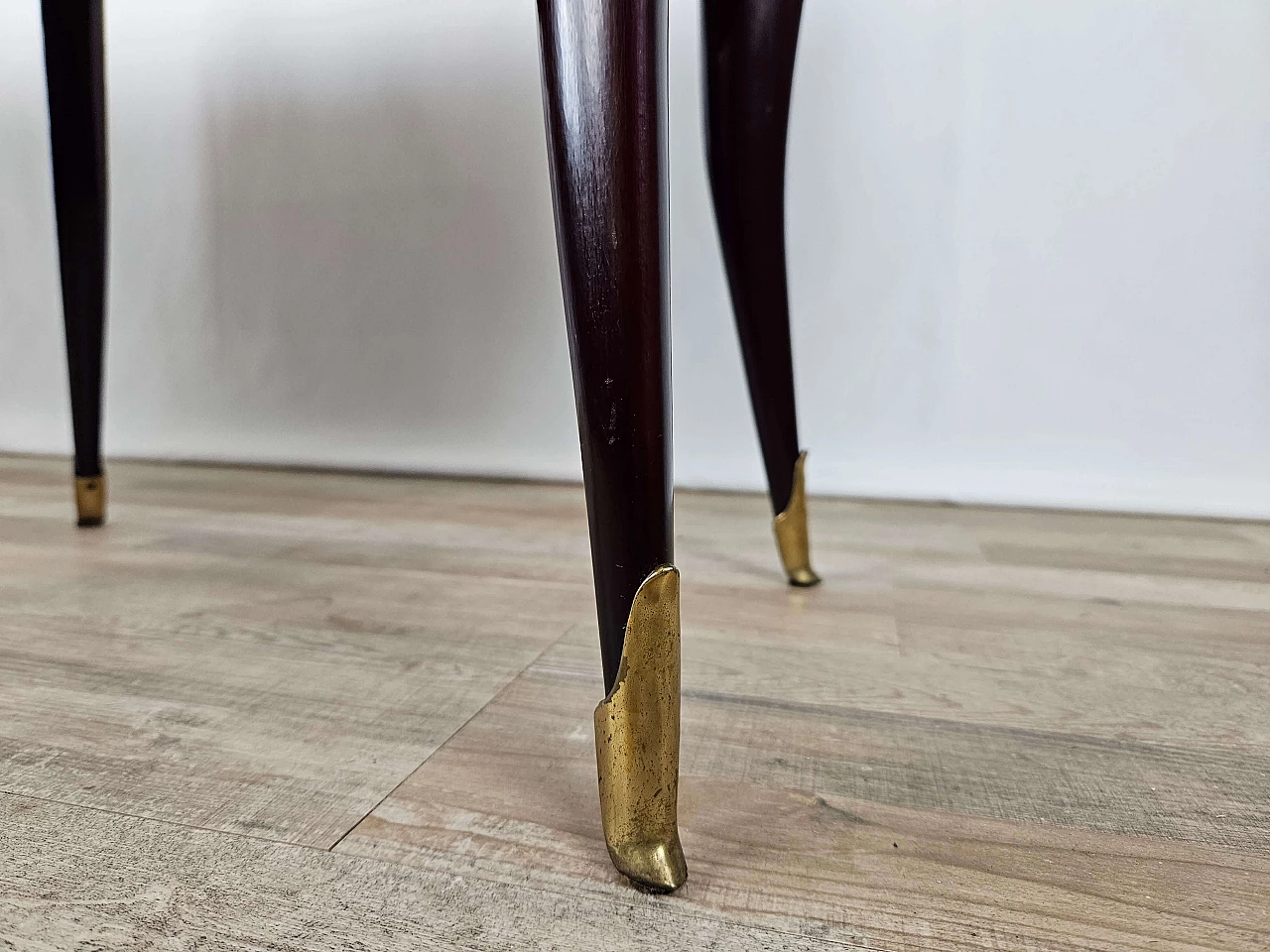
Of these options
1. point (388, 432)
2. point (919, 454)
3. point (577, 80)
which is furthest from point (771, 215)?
point (388, 432)

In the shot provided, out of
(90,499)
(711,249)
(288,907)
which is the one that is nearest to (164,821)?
(288,907)

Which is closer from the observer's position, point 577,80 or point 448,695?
point 577,80

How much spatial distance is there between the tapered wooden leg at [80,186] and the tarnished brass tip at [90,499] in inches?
0.4

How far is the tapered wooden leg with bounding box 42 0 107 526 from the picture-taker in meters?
0.85

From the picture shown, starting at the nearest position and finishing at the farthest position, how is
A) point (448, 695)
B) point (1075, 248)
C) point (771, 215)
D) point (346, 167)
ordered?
point (448, 695)
point (771, 215)
point (1075, 248)
point (346, 167)

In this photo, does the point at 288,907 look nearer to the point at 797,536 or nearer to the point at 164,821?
the point at 164,821

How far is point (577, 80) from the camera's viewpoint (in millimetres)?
334

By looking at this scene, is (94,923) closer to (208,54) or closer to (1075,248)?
(1075,248)

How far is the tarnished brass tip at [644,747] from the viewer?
13.9 inches

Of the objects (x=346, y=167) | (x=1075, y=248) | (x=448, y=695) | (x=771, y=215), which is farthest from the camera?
(x=346, y=167)

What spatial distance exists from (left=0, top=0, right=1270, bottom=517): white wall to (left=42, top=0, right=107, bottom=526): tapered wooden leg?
1.43ft

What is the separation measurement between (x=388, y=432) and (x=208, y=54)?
0.60 meters

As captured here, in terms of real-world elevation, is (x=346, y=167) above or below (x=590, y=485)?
above

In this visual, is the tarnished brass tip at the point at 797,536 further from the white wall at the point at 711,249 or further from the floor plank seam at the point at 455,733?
the white wall at the point at 711,249
